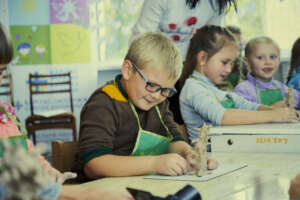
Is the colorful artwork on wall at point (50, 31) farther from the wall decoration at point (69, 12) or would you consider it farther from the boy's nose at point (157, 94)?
the boy's nose at point (157, 94)

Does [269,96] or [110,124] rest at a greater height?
[110,124]

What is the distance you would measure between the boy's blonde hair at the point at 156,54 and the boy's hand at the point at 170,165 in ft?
1.27

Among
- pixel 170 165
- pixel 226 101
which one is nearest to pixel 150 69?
pixel 170 165

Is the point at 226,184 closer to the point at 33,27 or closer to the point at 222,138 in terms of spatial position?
the point at 222,138

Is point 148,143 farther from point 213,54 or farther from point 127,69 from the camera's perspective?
point 213,54

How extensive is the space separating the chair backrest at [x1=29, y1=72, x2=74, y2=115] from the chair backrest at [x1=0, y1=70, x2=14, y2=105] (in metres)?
0.27

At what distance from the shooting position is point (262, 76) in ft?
10.3

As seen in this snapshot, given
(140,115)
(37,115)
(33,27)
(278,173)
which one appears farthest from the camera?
(33,27)

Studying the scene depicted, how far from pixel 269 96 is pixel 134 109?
5.39ft

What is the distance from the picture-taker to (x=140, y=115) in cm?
169

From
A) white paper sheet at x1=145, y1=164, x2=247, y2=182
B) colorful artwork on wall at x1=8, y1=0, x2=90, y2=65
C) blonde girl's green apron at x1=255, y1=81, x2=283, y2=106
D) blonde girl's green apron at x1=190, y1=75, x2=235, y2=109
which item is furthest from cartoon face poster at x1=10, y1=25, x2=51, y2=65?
white paper sheet at x1=145, y1=164, x2=247, y2=182

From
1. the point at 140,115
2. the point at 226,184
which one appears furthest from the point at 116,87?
the point at 226,184

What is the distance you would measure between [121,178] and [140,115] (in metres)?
0.45

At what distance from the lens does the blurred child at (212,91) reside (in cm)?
209
